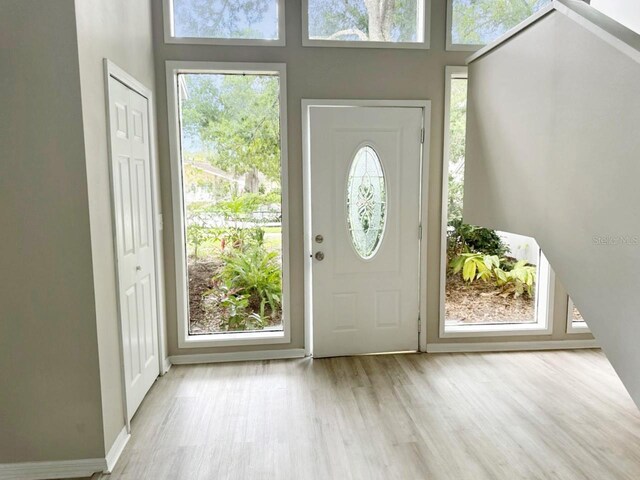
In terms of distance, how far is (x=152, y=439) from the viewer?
2.33 meters

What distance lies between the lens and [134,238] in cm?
260

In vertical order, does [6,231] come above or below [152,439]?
above

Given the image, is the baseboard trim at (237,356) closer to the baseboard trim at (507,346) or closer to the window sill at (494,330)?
the baseboard trim at (507,346)

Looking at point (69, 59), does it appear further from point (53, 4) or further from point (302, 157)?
point (302, 157)

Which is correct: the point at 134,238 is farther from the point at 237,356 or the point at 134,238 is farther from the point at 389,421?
the point at 389,421

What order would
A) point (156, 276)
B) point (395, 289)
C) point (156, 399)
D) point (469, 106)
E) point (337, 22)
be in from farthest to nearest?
point (395, 289), point (337, 22), point (156, 276), point (156, 399), point (469, 106)

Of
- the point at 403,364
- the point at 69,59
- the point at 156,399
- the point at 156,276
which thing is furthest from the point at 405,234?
the point at 69,59

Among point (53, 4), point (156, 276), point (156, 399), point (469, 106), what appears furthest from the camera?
point (156, 276)

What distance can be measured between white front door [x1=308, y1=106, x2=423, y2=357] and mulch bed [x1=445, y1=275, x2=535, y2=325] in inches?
16.9

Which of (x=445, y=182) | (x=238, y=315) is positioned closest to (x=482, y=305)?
(x=445, y=182)

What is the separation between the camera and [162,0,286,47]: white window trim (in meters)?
3.09

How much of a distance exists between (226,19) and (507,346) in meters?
3.50

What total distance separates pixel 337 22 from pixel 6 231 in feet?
8.73

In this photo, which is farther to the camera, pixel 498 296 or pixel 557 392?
pixel 498 296
